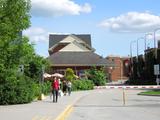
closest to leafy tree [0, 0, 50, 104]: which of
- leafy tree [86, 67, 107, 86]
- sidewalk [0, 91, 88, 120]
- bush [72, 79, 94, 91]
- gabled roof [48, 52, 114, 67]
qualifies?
sidewalk [0, 91, 88, 120]

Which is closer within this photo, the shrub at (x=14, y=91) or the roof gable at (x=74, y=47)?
the shrub at (x=14, y=91)

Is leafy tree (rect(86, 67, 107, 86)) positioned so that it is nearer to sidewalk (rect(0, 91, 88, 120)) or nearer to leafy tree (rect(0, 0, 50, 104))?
leafy tree (rect(0, 0, 50, 104))

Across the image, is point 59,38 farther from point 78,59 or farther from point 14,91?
point 14,91

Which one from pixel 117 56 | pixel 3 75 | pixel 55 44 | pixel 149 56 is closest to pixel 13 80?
pixel 3 75

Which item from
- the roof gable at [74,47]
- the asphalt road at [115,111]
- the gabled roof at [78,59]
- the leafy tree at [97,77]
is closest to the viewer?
the asphalt road at [115,111]

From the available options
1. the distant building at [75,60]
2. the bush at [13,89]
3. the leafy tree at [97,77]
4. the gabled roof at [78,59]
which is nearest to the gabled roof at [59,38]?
the distant building at [75,60]

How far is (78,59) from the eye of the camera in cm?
10544

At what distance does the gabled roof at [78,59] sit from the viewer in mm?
102688

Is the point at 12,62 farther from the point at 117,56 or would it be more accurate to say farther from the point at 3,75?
the point at 117,56

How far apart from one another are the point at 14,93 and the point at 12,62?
2238 mm

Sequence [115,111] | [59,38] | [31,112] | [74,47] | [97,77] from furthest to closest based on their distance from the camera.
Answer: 1. [59,38]
2. [74,47]
3. [97,77]
4. [115,111]
5. [31,112]

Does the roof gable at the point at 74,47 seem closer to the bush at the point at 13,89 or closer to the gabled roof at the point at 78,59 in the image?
the gabled roof at the point at 78,59

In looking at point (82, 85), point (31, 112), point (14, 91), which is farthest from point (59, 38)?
point (31, 112)

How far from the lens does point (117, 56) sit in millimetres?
179875
